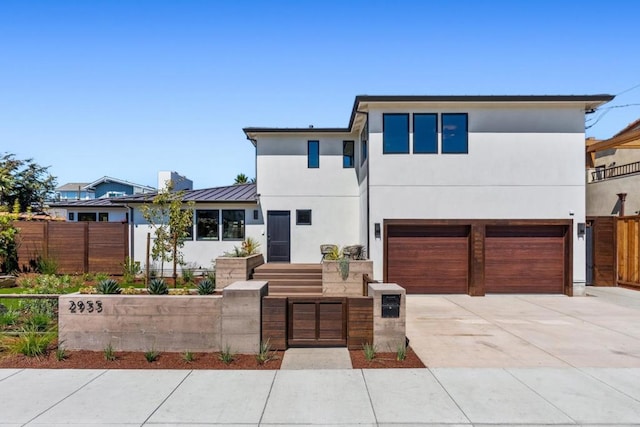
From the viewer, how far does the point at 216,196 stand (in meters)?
15.7

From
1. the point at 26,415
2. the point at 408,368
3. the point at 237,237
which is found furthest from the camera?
the point at 237,237

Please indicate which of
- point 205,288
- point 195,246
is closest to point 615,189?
point 205,288

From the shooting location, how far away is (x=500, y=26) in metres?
11.6

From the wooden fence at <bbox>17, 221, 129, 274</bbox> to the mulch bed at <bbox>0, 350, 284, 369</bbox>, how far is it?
9.26m

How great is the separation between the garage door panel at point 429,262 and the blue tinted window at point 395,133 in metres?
2.90

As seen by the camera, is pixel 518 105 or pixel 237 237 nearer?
pixel 518 105

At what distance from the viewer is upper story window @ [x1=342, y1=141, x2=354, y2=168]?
51.6ft

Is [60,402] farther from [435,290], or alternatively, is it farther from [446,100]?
[446,100]

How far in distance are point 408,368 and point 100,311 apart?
18.2ft

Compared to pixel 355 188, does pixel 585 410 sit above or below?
below

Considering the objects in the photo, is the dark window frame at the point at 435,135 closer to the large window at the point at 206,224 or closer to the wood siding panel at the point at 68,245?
the large window at the point at 206,224

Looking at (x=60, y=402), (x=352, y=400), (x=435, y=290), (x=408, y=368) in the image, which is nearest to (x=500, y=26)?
(x=435, y=290)

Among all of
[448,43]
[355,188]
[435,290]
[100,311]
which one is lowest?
[435,290]

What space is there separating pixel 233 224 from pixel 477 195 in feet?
30.5
